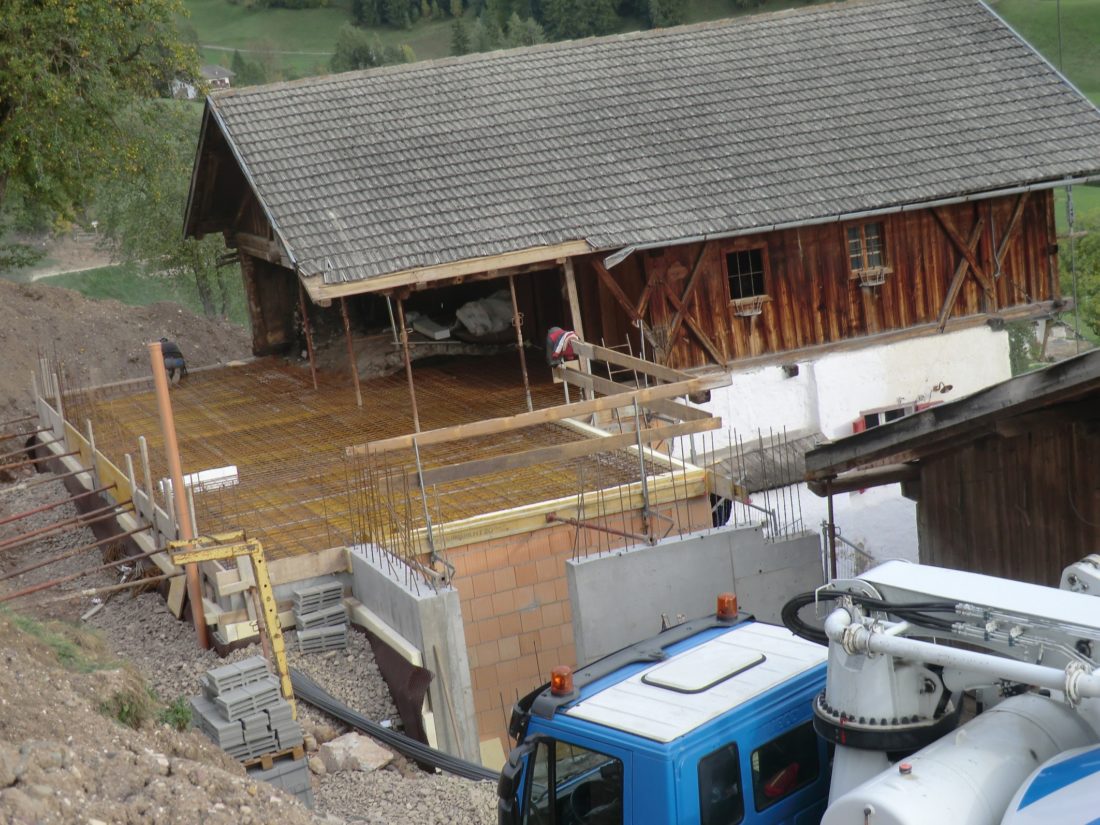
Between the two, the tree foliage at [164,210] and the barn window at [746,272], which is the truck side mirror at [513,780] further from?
the tree foliage at [164,210]

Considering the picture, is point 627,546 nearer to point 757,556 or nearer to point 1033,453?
point 757,556

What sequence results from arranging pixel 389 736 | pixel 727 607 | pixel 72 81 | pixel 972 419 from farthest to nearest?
pixel 72 81 < pixel 389 736 < pixel 972 419 < pixel 727 607

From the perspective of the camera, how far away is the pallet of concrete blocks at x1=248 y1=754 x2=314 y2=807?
867 cm

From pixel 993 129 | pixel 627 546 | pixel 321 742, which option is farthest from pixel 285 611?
pixel 993 129

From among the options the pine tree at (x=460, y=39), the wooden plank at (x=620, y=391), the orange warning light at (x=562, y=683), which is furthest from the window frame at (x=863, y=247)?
the pine tree at (x=460, y=39)

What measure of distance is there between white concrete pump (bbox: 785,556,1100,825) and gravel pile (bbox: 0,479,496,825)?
10.0 feet

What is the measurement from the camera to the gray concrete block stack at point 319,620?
37.7 feet

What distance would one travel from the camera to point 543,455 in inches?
464

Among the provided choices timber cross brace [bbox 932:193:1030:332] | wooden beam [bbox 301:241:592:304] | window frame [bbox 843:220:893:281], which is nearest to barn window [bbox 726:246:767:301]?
window frame [bbox 843:220:893:281]

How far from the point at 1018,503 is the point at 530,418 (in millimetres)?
4636

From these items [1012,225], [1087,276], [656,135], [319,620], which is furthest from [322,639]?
[1087,276]

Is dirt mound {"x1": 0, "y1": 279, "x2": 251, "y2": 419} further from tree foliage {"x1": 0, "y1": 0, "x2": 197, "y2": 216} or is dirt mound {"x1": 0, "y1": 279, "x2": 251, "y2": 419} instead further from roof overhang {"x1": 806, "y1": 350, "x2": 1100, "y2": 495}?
roof overhang {"x1": 806, "y1": 350, "x2": 1100, "y2": 495}

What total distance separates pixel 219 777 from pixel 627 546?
16.8 feet

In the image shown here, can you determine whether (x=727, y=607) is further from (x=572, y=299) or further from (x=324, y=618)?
(x=572, y=299)
